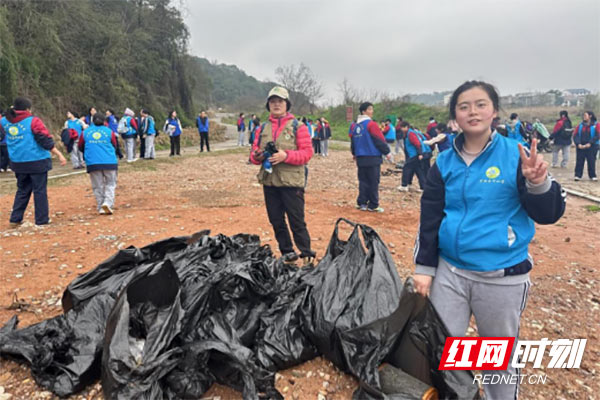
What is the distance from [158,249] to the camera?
9.74ft

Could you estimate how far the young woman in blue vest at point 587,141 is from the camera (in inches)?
406

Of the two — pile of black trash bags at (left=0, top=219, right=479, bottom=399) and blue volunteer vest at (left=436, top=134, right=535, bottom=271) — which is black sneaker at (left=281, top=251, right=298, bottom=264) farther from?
blue volunteer vest at (left=436, top=134, right=535, bottom=271)

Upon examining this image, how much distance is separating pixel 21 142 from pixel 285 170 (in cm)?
411

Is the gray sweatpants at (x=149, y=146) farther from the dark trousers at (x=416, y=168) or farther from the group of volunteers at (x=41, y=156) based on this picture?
the dark trousers at (x=416, y=168)

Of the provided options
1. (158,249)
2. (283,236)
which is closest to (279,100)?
(283,236)

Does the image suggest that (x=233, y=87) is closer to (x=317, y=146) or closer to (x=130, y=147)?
(x=317, y=146)

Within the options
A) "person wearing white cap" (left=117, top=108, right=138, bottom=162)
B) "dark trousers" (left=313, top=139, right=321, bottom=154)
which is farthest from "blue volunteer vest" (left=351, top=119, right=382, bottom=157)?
"dark trousers" (left=313, top=139, right=321, bottom=154)

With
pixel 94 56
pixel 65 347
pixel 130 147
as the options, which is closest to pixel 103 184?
pixel 65 347

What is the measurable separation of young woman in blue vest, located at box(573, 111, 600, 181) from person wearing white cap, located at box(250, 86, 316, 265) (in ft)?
34.1

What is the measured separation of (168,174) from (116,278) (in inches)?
338

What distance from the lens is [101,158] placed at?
6.05m

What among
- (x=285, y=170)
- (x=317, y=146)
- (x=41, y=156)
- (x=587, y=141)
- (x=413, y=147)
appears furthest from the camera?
(x=317, y=146)

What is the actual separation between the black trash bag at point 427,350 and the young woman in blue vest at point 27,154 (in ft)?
17.5

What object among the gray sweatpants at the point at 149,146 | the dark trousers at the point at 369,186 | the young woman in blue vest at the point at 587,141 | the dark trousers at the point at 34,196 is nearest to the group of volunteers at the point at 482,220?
the dark trousers at the point at 369,186
